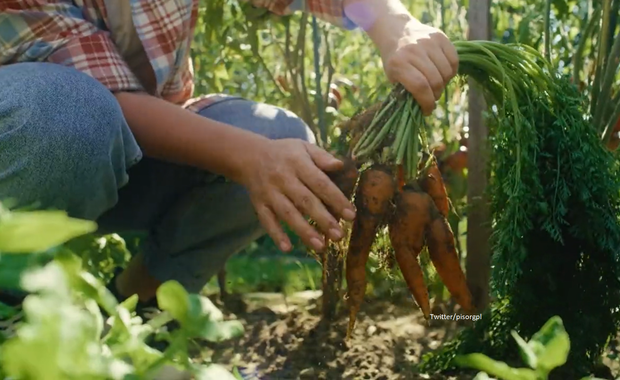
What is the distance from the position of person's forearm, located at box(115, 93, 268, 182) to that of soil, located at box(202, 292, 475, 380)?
21.5 inches

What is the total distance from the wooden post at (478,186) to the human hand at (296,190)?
0.61m

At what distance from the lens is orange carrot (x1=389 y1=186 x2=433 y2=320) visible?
49.8 inches

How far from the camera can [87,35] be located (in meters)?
1.18

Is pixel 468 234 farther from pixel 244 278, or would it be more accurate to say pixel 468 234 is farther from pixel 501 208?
pixel 244 278

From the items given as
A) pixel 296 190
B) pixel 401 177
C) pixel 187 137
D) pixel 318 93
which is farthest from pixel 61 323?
pixel 318 93


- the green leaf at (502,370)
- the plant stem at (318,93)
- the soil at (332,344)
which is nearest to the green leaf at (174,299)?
the green leaf at (502,370)

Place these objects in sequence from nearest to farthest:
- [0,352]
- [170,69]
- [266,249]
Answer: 1. [0,352]
2. [170,69]
3. [266,249]

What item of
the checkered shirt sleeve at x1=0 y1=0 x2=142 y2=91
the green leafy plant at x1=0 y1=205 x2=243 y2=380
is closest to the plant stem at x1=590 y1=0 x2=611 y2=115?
the checkered shirt sleeve at x1=0 y1=0 x2=142 y2=91

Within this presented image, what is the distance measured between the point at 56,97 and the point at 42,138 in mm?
60

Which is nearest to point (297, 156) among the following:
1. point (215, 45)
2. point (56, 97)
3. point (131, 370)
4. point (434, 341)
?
point (56, 97)

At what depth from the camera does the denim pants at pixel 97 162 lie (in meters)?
0.99

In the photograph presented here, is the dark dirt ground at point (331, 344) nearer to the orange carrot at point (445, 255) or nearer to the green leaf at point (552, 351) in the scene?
the orange carrot at point (445, 255)

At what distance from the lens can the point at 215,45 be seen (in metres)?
2.16

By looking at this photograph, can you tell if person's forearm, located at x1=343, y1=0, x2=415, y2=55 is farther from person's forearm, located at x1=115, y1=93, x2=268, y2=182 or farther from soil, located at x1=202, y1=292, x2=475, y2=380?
soil, located at x1=202, y1=292, x2=475, y2=380
